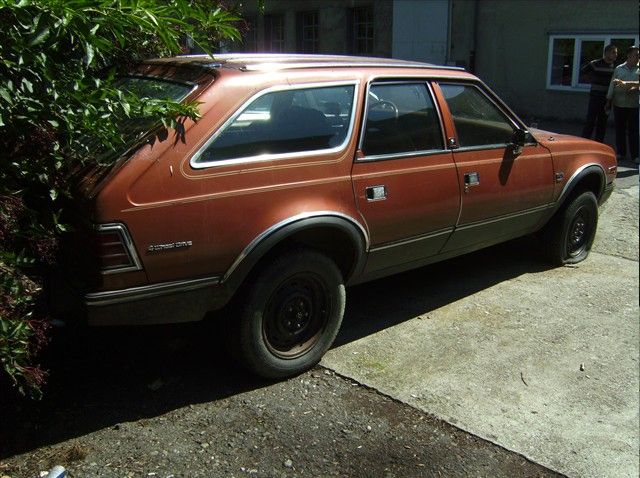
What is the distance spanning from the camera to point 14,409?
3.57m

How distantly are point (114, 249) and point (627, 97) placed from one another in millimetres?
8982

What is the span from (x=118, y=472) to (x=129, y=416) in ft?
1.63

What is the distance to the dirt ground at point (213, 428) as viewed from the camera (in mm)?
3215

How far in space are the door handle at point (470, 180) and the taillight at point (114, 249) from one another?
2450 millimetres

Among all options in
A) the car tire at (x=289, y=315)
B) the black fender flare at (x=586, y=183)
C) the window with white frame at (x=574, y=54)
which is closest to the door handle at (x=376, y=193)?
the car tire at (x=289, y=315)

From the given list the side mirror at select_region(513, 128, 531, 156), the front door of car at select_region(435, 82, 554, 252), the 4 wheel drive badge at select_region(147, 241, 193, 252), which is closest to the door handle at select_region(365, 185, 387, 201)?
the front door of car at select_region(435, 82, 554, 252)

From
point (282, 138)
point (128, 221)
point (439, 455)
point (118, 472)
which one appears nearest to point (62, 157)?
point (128, 221)

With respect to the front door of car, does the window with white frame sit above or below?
above

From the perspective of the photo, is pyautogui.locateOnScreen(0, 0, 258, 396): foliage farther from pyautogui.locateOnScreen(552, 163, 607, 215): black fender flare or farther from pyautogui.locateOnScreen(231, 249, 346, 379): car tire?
pyautogui.locateOnScreen(552, 163, 607, 215): black fender flare

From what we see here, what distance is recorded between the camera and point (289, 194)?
3.73 meters

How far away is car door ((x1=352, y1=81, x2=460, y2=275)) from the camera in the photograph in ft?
13.7

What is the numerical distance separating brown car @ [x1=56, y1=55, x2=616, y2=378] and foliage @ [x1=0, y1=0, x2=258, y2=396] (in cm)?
16

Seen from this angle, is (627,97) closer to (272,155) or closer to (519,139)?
(519,139)

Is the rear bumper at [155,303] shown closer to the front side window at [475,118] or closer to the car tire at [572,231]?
the front side window at [475,118]
